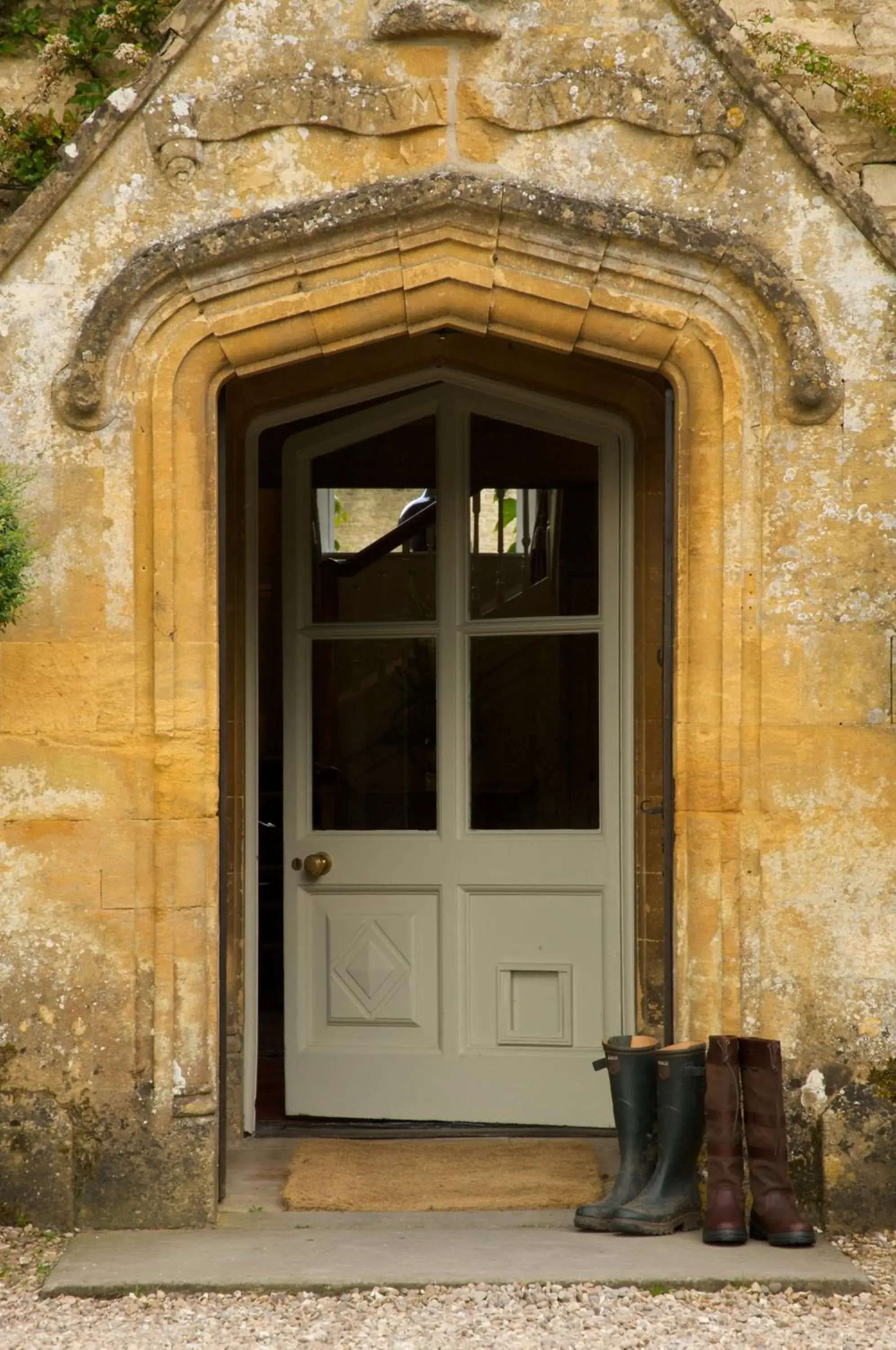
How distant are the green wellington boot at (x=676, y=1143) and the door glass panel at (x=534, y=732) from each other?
1398 mm

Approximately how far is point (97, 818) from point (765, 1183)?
2093 mm

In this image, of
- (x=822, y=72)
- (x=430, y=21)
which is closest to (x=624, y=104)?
(x=430, y=21)

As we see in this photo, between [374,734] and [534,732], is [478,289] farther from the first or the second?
[374,734]

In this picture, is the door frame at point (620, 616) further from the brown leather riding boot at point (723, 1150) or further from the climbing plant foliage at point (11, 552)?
the climbing plant foliage at point (11, 552)

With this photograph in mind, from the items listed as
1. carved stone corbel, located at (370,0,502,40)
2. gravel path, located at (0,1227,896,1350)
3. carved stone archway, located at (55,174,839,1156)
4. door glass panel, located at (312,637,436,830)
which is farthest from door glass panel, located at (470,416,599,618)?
gravel path, located at (0,1227,896,1350)

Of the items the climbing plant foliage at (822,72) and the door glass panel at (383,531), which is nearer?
the climbing plant foliage at (822,72)

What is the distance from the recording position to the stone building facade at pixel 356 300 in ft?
14.2

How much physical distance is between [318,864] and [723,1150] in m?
2.03

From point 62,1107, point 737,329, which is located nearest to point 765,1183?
point 62,1107

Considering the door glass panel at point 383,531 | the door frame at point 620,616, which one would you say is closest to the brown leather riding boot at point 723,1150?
the door frame at point 620,616

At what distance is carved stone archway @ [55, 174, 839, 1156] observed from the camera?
4.32m

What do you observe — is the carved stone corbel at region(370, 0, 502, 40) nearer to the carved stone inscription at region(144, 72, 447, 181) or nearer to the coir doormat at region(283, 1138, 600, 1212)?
the carved stone inscription at region(144, 72, 447, 181)

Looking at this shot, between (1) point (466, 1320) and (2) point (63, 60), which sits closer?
(1) point (466, 1320)

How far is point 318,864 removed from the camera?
564cm
